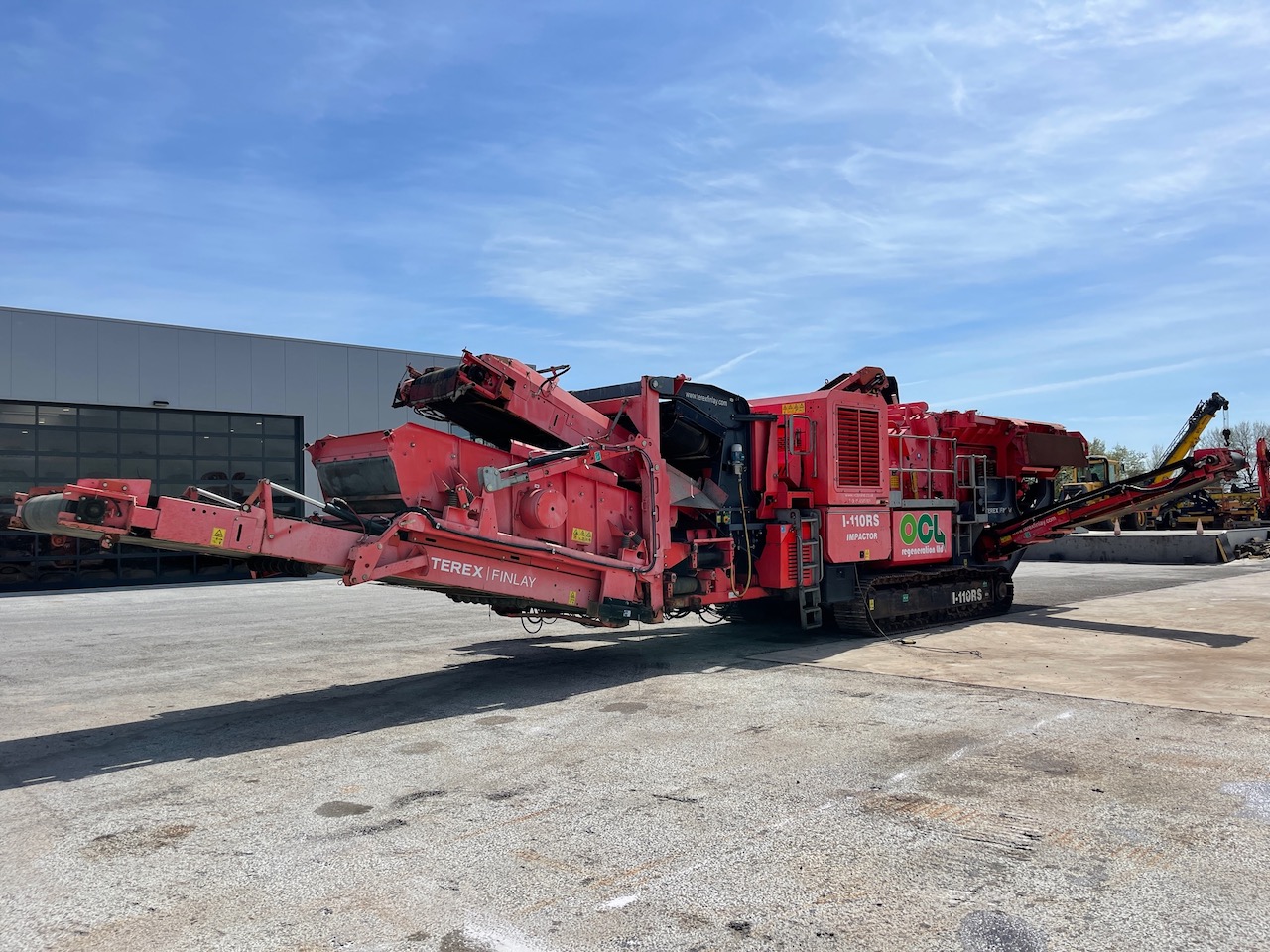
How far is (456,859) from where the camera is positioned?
4465 millimetres

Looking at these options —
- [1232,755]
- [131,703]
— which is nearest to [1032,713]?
[1232,755]

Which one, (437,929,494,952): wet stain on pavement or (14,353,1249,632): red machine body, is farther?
(14,353,1249,632): red machine body

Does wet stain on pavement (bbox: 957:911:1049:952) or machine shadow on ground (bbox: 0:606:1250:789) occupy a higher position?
machine shadow on ground (bbox: 0:606:1250:789)

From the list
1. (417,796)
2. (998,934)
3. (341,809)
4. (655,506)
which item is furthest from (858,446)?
(998,934)

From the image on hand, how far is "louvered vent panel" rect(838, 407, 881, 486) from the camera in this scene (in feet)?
36.8

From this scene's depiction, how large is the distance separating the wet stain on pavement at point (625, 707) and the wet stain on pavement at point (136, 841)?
3443mm

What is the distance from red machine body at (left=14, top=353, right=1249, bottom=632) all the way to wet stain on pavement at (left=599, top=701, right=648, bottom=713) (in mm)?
1256

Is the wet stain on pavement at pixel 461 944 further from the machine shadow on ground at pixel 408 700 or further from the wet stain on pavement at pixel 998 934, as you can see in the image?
the machine shadow on ground at pixel 408 700

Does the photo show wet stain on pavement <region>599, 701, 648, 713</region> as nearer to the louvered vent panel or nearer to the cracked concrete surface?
the cracked concrete surface

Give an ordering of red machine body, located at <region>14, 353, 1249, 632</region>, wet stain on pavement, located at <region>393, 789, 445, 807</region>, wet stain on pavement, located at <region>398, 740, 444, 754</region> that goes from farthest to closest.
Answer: red machine body, located at <region>14, 353, 1249, 632</region>
wet stain on pavement, located at <region>398, 740, 444, 754</region>
wet stain on pavement, located at <region>393, 789, 445, 807</region>

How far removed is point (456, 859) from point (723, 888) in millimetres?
1279

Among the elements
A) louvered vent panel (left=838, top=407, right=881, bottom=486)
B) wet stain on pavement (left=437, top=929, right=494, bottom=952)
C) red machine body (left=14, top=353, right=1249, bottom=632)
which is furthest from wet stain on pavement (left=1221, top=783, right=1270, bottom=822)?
louvered vent panel (left=838, top=407, right=881, bottom=486)

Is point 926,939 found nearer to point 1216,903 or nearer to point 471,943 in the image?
point 1216,903

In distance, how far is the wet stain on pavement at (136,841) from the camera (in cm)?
466
